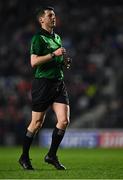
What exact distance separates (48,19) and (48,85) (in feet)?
3.21

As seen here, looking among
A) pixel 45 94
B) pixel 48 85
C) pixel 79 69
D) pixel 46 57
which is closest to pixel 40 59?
pixel 46 57

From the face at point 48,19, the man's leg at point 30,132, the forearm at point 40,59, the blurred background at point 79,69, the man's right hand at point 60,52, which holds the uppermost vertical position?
the face at point 48,19

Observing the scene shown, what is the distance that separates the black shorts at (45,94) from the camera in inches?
400

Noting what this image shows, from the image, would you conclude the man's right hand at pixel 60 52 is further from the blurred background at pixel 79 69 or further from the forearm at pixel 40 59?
the blurred background at pixel 79 69

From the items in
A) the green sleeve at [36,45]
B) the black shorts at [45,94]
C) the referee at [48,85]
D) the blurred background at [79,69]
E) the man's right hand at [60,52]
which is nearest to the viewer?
the man's right hand at [60,52]

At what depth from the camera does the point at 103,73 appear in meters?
24.7

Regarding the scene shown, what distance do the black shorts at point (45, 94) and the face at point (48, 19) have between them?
Answer: 817 millimetres

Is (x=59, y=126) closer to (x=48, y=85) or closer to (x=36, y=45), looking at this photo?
(x=48, y=85)

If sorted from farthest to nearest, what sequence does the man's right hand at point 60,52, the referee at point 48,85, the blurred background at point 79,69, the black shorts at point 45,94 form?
the blurred background at point 79,69 < the black shorts at point 45,94 < the referee at point 48,85 < the man's right hand at point 60,52

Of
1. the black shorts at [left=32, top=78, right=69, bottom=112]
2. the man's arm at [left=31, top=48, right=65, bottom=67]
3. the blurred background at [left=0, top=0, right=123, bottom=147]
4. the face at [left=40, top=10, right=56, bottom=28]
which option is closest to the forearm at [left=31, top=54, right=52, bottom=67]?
the man's arm at [left=31, top=48, right=65, bottom=67]

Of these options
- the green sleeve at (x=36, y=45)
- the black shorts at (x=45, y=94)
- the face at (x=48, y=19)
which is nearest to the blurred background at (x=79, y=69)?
the black shorts at (x=45, y=94)

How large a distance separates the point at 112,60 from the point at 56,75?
50.0ft

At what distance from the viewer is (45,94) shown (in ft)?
33.4

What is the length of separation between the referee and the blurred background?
12004 millimetres
